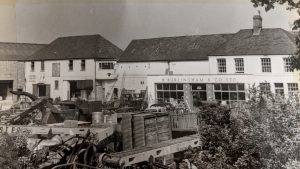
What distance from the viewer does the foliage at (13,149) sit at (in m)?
3.32

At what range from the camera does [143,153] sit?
10.3ft

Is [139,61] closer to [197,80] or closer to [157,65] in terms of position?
[157,65]

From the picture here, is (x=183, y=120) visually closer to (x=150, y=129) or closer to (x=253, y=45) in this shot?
(x=150, y=129)

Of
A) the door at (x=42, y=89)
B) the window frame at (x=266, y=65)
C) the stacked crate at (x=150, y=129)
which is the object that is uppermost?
the window frame at (x=266, y=65)

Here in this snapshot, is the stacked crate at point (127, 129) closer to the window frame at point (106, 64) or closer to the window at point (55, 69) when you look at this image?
the window at point (55, 69)

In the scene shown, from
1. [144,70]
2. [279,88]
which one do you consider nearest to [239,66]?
[279,88]

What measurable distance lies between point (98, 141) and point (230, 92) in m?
4.63

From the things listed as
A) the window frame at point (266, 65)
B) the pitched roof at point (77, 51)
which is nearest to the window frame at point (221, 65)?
the window frame at point (266, 65)

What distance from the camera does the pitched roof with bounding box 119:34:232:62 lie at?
1055 centimetres

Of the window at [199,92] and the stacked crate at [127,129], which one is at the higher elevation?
the window at [199,92]

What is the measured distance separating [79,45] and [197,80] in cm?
430

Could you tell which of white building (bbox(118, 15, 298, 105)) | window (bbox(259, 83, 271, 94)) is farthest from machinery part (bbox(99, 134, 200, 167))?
white building (bbox(118, 15, 298, 105))

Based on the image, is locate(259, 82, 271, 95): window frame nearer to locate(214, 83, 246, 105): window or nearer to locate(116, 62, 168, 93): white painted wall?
locate(214, 83, 246, 105): window

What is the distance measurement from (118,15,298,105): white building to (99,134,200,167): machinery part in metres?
1.47
